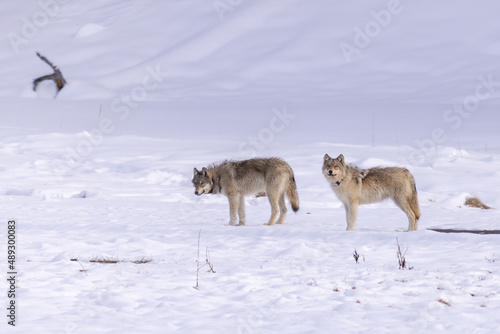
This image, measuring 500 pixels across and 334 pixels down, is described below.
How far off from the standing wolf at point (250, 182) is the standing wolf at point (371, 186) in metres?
0.84

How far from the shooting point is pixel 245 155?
1836 centimetres

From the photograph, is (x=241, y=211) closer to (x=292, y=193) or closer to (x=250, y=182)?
(x=250, y=182)

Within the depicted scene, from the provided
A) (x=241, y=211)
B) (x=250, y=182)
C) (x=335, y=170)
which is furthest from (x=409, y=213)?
(x=241, y=211)

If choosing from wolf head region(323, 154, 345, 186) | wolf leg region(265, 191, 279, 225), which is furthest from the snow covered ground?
wolf head region(323, 154, 345, 186)

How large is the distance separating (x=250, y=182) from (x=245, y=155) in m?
6.86

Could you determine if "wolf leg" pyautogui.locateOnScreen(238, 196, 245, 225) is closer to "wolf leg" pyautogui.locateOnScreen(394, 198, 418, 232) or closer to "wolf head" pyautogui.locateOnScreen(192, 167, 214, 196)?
"wolf head" pyautogui.locateOnScreen(192, 167, 214, 196)

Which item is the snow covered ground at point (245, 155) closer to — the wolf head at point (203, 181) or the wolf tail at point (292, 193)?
the wolf tail at point (292, 193)

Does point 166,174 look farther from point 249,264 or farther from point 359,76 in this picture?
point 359,76

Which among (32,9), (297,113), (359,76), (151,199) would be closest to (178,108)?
(297,113)

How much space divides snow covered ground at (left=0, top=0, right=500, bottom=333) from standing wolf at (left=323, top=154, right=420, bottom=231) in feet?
→ 1.48

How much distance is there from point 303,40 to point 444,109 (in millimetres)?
13658

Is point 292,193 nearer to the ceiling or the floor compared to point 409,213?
nearer to the ceiling

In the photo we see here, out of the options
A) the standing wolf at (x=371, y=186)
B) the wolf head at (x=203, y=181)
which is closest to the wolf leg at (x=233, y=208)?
the wolf head at (x=203, y=181)

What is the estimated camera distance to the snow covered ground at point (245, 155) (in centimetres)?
614
